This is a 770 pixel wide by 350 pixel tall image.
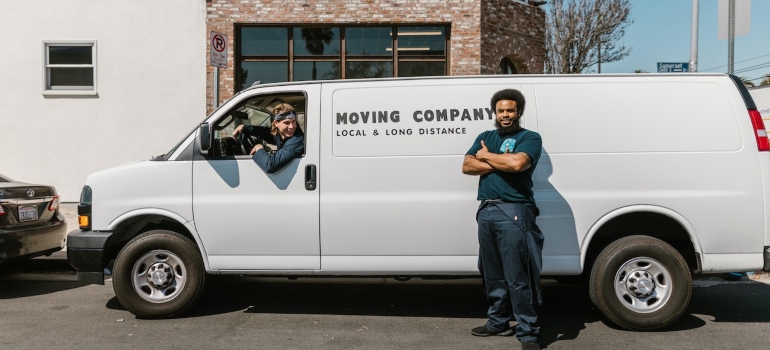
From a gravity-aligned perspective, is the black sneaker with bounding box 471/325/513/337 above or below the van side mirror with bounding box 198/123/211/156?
below

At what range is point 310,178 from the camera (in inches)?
209

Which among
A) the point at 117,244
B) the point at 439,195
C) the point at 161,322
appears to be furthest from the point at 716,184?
the point at 117,244

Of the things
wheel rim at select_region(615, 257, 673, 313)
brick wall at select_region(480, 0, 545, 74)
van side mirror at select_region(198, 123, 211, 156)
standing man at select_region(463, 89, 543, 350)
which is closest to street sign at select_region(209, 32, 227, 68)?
van side mirror at select_region(198, 123, 211, 156)

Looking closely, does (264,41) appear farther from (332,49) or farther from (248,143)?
(248,143)

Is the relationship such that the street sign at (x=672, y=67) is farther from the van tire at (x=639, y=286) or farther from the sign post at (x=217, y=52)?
the sign post at (x=217, y=52)

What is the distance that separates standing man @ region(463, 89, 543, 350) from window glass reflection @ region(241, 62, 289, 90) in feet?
30.2

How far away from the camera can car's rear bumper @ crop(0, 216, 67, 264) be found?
632 cm

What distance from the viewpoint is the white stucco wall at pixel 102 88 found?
1305cm

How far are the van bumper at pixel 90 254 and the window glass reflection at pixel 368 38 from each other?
8.69 meters

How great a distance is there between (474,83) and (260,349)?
2.76 meters

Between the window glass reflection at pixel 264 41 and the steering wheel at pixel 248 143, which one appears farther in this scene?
the window glass reflection at pixel 264 41

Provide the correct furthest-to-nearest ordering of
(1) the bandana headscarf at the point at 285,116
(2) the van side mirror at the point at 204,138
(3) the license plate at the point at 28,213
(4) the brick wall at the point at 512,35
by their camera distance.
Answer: (4) the brick wall at the point at 512,35, (3) the license plate at the point at 28,213, (1) the bandana headscarf at the point at 285,116, (2) the van side mirror at the point at 204,138

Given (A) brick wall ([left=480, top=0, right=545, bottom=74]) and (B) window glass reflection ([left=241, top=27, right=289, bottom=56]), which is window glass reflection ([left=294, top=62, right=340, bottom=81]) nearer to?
(B) window glass reflection ([left=241, top=27, right=289, bottom=56])

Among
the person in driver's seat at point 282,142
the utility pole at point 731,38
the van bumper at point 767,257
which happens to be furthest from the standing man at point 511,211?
the utility pole at point 731,38
